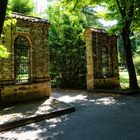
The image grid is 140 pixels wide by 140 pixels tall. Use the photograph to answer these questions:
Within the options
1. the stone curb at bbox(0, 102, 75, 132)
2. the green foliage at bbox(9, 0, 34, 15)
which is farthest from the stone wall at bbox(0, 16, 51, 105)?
the green foliage at bbox(9, 0, 34, 15)

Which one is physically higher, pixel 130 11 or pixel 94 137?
pixel 130 11

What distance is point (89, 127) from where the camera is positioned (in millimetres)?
9219

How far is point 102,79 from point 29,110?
30.9ft

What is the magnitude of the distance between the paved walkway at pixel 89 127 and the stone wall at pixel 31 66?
3.30m

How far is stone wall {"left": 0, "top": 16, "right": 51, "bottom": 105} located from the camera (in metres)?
13.5

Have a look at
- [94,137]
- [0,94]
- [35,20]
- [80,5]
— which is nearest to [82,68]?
[80,5]

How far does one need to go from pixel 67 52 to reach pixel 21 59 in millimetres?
8548

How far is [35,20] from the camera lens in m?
15.0

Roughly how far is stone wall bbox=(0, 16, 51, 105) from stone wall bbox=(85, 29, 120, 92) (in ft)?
16.3

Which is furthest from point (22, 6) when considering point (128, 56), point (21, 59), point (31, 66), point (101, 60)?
point (31, 66)

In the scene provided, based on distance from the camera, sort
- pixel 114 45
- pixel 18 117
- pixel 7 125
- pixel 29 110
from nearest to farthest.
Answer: pixel 7 125 → pixel 18 117 → pixel 29 110 → pixel 114 45

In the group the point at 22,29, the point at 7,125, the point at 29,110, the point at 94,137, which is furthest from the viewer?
the point at 22,29

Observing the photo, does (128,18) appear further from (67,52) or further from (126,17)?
(67,52)

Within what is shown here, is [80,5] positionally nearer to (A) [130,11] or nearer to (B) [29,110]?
(A) [130,11]
